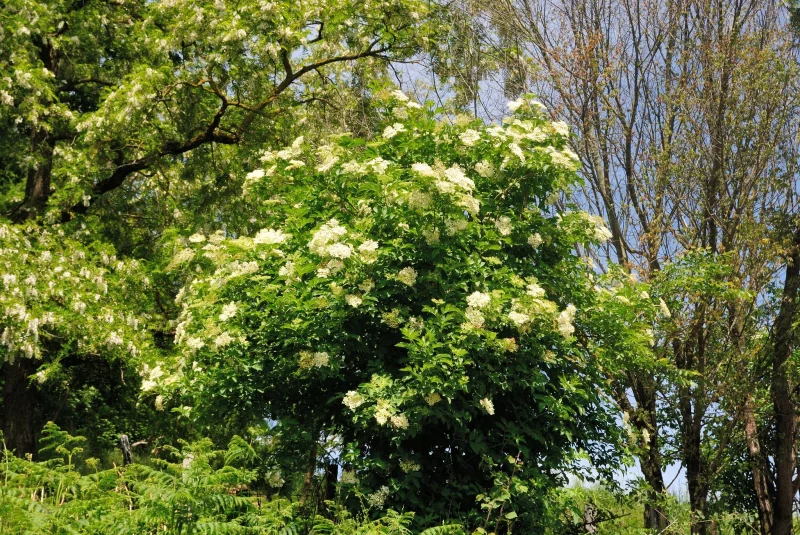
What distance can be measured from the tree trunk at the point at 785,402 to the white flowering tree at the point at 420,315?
112 inches

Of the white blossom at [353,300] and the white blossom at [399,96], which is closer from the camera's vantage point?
the white blossom at [353,300]

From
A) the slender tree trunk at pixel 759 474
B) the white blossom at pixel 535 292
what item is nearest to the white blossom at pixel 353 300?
the white blossom at pixel 535 292

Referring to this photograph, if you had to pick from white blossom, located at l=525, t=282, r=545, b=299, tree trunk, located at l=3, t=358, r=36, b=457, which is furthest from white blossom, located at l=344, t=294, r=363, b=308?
tree trunk, located at l=3, t=358, r=36, b=457

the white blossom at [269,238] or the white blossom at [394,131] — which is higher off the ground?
the white blossom at [394,131]

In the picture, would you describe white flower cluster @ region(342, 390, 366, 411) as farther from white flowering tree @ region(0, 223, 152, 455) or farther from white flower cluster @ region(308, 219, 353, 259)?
white flowering tree @ region(0, 223, 152, 455)

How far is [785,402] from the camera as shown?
9148 mm

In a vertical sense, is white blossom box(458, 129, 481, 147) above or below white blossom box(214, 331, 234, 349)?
above

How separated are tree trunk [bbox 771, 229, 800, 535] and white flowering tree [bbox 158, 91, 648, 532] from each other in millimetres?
2844

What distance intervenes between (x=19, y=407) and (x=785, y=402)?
33.8ft

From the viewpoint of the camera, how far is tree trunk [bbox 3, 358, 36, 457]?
37.8 ft

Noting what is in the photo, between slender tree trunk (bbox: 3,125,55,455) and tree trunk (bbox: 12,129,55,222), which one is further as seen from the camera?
tree trunk (bbox: 12,129,55,222)

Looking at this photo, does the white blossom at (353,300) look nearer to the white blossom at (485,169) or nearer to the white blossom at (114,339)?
the white blossom at (485,169)

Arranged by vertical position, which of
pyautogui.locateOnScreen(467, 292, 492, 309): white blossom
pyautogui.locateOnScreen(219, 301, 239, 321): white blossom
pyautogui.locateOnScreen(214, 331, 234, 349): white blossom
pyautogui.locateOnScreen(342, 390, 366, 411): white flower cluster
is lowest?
pyautogui.locateOnScreen(342, 390, 366, 411): white flower cluster

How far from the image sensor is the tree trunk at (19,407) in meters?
11.5
